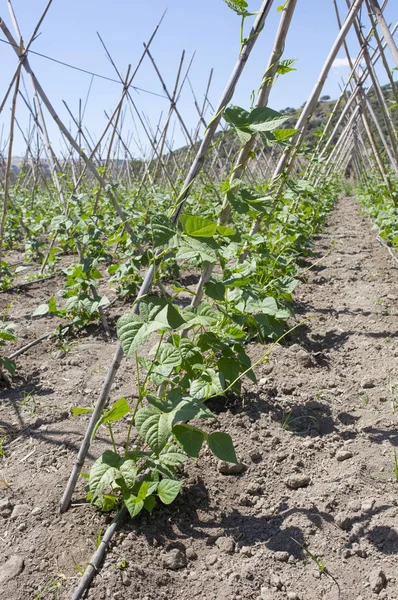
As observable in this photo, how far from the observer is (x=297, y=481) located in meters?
1.74

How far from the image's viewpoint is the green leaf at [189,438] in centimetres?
141

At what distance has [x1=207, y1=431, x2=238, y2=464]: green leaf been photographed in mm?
1463

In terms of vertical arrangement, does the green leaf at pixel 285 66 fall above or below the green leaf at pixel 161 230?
above

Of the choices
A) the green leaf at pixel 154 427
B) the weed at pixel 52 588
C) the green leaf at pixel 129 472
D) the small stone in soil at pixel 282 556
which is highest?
the green leaf at pixel 154 427

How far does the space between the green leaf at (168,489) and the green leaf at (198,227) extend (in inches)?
29.5

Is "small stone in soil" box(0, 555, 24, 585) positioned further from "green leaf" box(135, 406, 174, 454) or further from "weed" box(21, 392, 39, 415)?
"weed" box(21, 392, 39, 415)

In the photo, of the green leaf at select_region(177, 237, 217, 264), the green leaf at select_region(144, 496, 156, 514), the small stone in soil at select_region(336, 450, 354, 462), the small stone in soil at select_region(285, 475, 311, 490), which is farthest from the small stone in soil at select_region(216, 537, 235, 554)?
the green leaf at select_region(177, 237, 217, 264)

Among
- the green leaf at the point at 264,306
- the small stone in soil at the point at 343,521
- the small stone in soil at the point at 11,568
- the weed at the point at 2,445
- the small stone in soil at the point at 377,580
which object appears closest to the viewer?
the small stone in soil at the point at 377,580

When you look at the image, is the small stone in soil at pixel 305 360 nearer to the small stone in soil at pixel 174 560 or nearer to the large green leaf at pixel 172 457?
the large green leaf at pixel 172 457

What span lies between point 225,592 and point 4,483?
2.91 feet

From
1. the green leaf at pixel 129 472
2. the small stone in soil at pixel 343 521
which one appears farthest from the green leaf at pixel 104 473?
the small stone in soil at pixel 343 521

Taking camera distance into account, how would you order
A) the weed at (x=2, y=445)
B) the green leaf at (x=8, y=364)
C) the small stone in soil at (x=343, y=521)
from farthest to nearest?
the green leaf at (x=8, y=364)
the weed at (x=2, y=445)
the small stone in soil at (x=343, y=521)

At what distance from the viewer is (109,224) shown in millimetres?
6266

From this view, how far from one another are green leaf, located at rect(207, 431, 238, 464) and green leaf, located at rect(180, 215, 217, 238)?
0.59 meters
